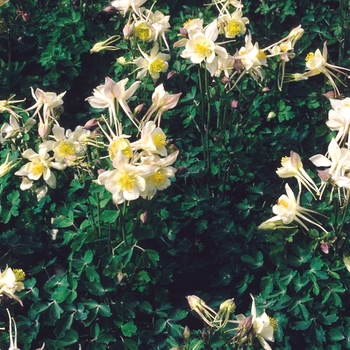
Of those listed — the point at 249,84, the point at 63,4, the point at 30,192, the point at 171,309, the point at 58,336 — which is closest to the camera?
the point at 58,336

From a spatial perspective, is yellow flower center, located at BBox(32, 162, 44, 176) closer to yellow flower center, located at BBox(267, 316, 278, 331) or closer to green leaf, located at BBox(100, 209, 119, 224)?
green leaf, located at BBox(100, 209, 119, 224)

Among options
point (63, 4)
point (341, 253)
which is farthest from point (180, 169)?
point (63, 4)

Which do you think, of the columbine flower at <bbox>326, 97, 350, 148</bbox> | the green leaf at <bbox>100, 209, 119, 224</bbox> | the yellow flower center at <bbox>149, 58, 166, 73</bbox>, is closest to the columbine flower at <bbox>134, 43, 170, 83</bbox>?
the yellow flower center at <bbox>149, 58, 166, 73</bbox>

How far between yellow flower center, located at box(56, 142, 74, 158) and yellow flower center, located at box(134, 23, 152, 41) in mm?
791

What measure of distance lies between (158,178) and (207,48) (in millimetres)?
742

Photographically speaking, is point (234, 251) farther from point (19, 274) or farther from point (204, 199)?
point (19, 274)

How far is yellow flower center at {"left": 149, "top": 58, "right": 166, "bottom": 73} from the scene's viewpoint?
10.0ft

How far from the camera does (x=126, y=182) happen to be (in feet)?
7.13

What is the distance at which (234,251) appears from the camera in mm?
2865

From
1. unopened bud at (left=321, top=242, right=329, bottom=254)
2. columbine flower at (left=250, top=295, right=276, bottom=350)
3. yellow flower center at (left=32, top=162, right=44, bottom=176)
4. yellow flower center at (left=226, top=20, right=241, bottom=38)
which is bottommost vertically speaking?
columbine flower at (left=250, top=295, right=276, bottom=350)

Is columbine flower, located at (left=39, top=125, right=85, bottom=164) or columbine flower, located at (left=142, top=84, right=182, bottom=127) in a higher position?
columbine flower, located at (left=142, top=84, right=182, bottom=127)

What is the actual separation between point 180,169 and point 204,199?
0.38 m

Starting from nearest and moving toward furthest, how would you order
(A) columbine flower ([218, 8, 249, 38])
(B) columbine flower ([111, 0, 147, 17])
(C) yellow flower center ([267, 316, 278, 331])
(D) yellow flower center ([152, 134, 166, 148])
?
(D) yellow flower center ([152, 134, 166, 148]), (C) yellow flower center ([267, 316, 278, 331]), (B) columbine flower ([111, 0, 147, 17]), (A) columbine flower ([218, 8, 249, 38])

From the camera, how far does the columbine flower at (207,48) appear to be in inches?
106
